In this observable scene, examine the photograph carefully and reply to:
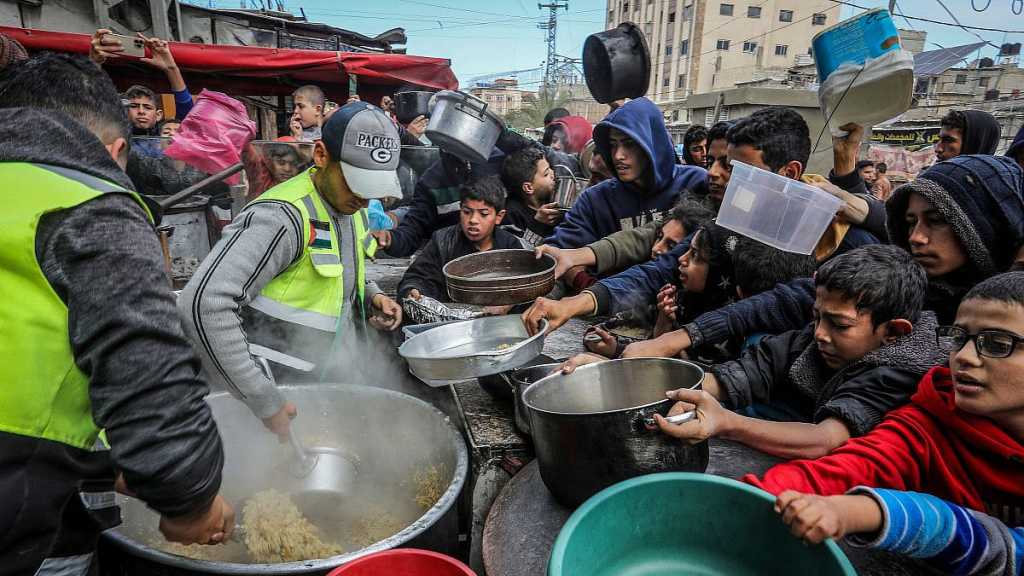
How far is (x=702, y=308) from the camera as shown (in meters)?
2.83

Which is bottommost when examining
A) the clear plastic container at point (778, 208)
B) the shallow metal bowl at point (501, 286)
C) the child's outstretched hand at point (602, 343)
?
the child's outstretched hand at point (602, 343)

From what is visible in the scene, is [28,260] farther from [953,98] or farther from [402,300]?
[953,98]

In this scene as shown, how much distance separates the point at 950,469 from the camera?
1395mm

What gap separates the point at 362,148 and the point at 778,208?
1620 mm

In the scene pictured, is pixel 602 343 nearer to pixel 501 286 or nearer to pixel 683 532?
pixel 501 286

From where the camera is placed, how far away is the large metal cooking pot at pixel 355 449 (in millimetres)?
2020

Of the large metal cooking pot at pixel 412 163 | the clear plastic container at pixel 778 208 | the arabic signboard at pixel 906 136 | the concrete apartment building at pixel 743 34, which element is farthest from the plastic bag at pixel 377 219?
the concrete apartment building at pixel 743 34

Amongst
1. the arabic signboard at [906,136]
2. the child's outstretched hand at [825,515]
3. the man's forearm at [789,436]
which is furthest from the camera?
the arabic signboard at [906,136]

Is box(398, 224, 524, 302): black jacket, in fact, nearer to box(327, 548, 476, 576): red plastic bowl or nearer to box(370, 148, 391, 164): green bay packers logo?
box(370, 148, 391, 164): green bay packers logo

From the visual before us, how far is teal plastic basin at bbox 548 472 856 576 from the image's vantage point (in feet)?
3.87

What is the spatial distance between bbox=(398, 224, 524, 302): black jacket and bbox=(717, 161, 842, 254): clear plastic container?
1.73 metres

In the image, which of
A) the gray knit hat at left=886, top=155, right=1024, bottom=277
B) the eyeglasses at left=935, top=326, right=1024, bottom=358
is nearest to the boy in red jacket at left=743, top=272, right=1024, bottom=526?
the eyeglasses at left=935, top=326, right=1024, bottom=358

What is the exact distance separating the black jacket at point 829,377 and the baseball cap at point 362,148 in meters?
1.47

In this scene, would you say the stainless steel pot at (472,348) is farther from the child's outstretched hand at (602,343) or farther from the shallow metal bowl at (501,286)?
the child's outstretched hand at (602,343)
